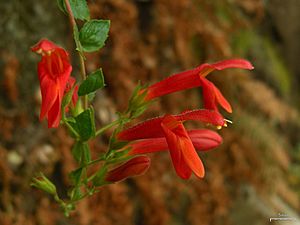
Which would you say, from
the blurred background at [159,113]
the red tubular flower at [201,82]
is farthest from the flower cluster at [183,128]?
the blurred background at [159,113]

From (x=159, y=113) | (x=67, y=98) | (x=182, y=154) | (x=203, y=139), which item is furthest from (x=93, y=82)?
(x=159, y=113)

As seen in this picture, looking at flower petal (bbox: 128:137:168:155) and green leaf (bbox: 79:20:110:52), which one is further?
flower petal (bbox: 128:137:168:155)

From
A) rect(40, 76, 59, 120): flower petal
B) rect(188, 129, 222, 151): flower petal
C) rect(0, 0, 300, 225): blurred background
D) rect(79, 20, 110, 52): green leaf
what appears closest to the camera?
rect(40, 76, 59, 120): flower petal

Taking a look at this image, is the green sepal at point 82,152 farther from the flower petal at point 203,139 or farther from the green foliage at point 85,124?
the flower petal at point 203,139

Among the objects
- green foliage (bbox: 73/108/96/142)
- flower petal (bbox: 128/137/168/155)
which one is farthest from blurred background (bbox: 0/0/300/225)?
green foliage (bbox: 73/108/96/142)

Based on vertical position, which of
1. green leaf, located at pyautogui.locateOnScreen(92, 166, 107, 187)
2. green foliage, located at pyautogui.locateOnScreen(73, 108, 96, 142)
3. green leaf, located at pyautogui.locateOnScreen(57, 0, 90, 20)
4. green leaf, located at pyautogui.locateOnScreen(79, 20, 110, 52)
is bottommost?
green leaf, located at pyautogui.locateOnScreen(92, 166, 107, 187)

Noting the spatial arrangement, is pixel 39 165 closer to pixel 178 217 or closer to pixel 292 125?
pixel 178 217

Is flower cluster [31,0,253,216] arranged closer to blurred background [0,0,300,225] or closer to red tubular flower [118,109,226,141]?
red tubular flower [118,109,226,141]
